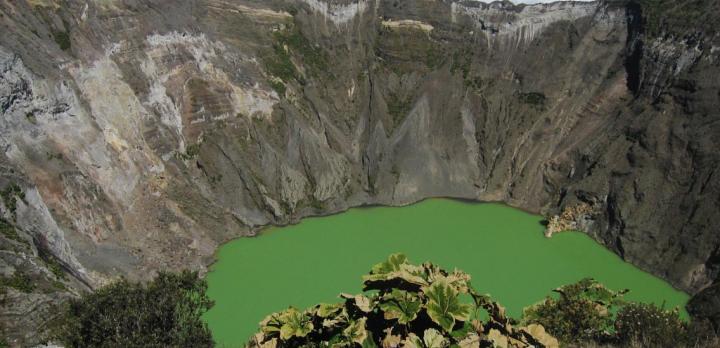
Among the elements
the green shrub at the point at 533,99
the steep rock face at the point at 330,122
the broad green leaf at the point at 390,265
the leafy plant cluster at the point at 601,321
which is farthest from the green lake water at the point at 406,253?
the broad green leaf at the point at 390,265

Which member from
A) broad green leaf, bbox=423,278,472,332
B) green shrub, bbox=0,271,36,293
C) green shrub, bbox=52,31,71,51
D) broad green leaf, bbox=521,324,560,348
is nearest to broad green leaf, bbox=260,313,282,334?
broad green leaf, bbox=423,278,472,332

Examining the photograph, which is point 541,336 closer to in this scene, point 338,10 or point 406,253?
point 406,253

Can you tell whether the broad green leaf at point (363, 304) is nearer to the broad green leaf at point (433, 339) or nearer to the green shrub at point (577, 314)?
the broad green leaf at point (433, 339)

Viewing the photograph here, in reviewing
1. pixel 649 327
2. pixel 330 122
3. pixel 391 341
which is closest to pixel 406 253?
pixel 330 122

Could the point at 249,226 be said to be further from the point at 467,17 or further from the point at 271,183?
the point at 467,17

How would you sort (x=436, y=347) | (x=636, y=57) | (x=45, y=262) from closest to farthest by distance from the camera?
1. (x=436, y=347)
2. (x=45, y=262)
3. (x=636, y=57)

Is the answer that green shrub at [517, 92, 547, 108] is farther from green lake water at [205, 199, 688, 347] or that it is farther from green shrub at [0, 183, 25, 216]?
green shrub at [0, 183, 25, 216]

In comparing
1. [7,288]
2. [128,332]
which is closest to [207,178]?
[7,288]
